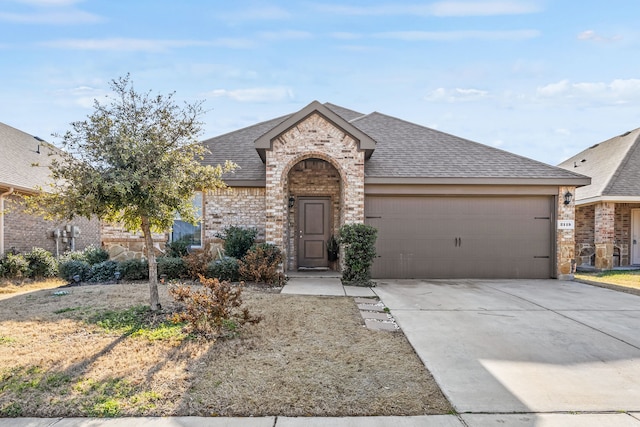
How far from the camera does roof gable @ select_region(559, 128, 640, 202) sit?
13.1m

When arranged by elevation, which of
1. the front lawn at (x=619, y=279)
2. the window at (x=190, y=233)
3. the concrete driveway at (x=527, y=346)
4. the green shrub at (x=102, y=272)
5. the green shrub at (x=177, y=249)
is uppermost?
the window at (x=190, y=233)

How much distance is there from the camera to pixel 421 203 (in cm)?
1061

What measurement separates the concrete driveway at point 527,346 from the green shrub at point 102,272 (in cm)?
634

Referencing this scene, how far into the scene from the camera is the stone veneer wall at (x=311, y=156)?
999cm

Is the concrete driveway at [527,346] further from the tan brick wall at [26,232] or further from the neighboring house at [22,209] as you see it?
the tan brick wall at [26,232]

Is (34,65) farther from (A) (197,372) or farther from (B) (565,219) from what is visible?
(B) (565,219)

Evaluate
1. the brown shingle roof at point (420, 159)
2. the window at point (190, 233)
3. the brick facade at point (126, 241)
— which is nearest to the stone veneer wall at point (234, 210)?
the window at point (190, 233)

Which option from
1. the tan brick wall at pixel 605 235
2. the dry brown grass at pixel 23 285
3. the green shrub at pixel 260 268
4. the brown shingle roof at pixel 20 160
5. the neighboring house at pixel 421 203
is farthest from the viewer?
the tan brick wall at pixel 605 235

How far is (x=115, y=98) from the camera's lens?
219 inches

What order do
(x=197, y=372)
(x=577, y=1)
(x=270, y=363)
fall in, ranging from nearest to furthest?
1. (x=197, y=372)
2. (x=270, y=363)
3. (x=577, y=1)

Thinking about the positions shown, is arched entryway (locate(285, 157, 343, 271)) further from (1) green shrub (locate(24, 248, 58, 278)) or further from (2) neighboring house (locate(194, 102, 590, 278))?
(1) green shrub (locate(24, 248, 58, 278))

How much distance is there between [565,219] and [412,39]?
6.25 m

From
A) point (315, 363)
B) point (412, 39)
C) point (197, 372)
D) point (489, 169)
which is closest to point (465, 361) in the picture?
point (315, 363)

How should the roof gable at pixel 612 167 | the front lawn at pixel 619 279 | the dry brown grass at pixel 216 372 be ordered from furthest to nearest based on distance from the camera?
the roof gable at pixel 612 167, the front lawn at pixel 619 279, the dry brown grass at pixel 216 372
